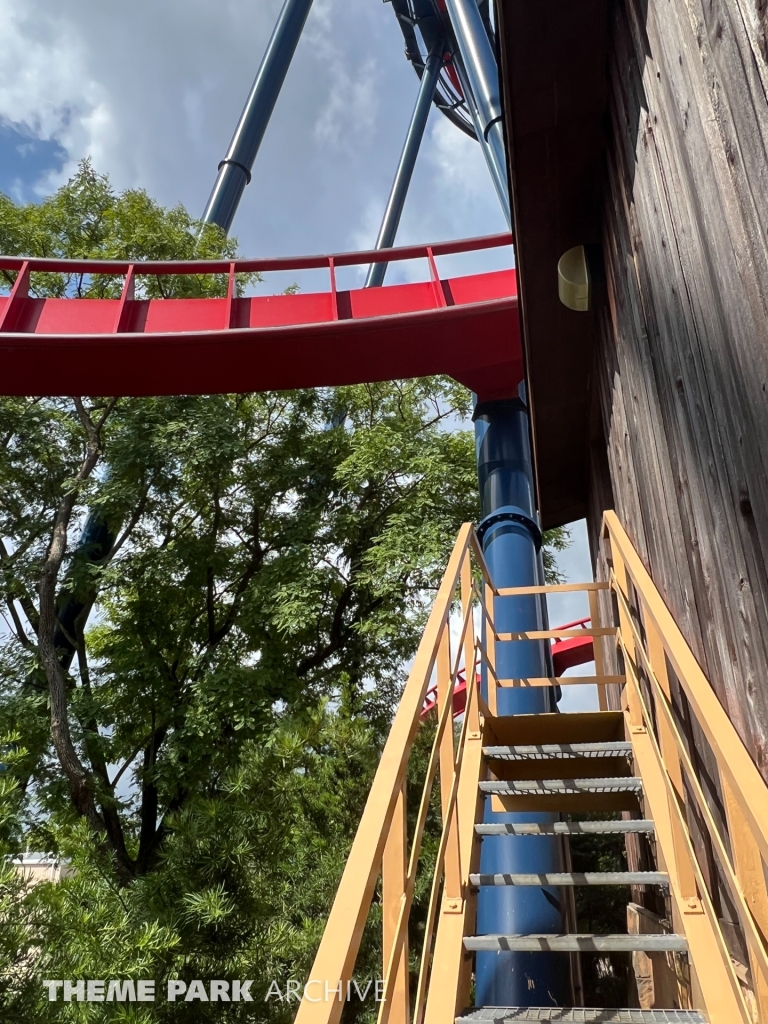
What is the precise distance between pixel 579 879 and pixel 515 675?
3.27m

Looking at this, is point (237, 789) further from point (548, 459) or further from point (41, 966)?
point (548, 459)

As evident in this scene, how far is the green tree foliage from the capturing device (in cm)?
767

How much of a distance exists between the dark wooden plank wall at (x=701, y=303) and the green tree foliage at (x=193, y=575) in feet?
12.6

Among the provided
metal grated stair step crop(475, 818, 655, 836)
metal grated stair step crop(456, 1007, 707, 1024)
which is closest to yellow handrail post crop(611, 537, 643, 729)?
metal grated stair step crop(475, 818, 655, 836)

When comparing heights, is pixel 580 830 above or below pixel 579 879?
above

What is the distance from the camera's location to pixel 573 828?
2551 millimetres

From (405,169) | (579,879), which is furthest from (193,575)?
(405,169)

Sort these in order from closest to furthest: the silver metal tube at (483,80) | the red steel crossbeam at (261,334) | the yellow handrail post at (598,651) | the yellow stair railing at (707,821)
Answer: the yellow stair railing at (707,821), the yellow handrail post at (598,651), the red steel crossbeam at (261,334), the silver metal tube at (483,80)

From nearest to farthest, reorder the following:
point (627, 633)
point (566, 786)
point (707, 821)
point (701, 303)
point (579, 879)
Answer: point (707, 821) → point (701, 303) → point (579, 879) → point (566, 786) → point (627, 633)

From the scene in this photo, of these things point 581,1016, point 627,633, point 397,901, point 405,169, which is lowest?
point 581,1016

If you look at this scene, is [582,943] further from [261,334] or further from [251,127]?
[251,127]

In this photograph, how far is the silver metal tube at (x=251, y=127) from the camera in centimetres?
1220

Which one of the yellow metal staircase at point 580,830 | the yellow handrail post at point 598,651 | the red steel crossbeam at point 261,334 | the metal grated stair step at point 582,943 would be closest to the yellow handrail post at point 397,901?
the yellow metal staircase at point 580,830

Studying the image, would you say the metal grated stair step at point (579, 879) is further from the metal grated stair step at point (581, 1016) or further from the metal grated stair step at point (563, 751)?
the metal grated stair step at point (563, 751)
